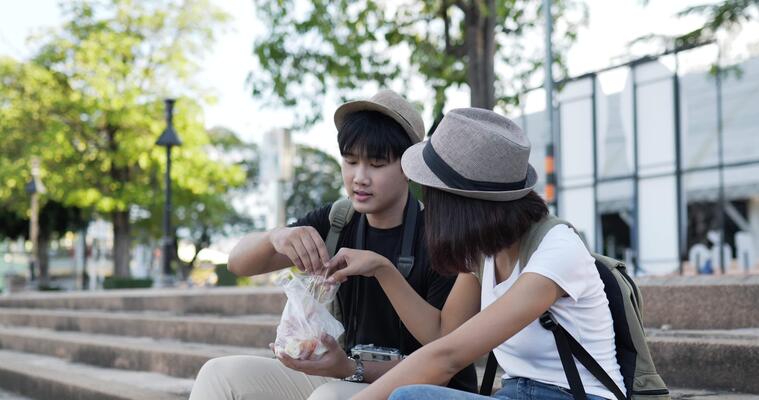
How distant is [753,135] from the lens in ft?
64.3

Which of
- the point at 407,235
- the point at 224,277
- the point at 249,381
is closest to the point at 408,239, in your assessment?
the point at 407,235

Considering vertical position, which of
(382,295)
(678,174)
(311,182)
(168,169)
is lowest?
(382,295)

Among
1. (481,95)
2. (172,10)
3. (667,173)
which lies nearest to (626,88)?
(667,173)

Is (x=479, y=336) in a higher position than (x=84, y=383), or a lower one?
higher

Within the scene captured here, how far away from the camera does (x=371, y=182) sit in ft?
8.46

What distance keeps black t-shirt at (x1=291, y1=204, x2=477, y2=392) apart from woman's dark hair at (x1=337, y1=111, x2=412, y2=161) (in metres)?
0.25

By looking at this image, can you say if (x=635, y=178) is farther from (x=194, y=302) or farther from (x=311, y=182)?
(x=311, y=182)

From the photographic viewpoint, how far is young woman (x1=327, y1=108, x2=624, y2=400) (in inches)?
74.6

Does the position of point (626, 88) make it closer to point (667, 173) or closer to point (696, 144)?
point (667, 173)

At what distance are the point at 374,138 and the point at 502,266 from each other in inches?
25.8

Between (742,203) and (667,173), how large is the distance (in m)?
13.0

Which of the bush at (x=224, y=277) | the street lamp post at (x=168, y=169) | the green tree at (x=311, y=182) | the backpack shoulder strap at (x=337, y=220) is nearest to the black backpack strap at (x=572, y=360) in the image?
the backpack shoulder strap at (x=337, y=220)

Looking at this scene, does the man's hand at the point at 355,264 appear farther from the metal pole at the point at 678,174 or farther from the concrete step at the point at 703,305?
the metal pole at the point at 678,174

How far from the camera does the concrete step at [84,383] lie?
15.9 ft
